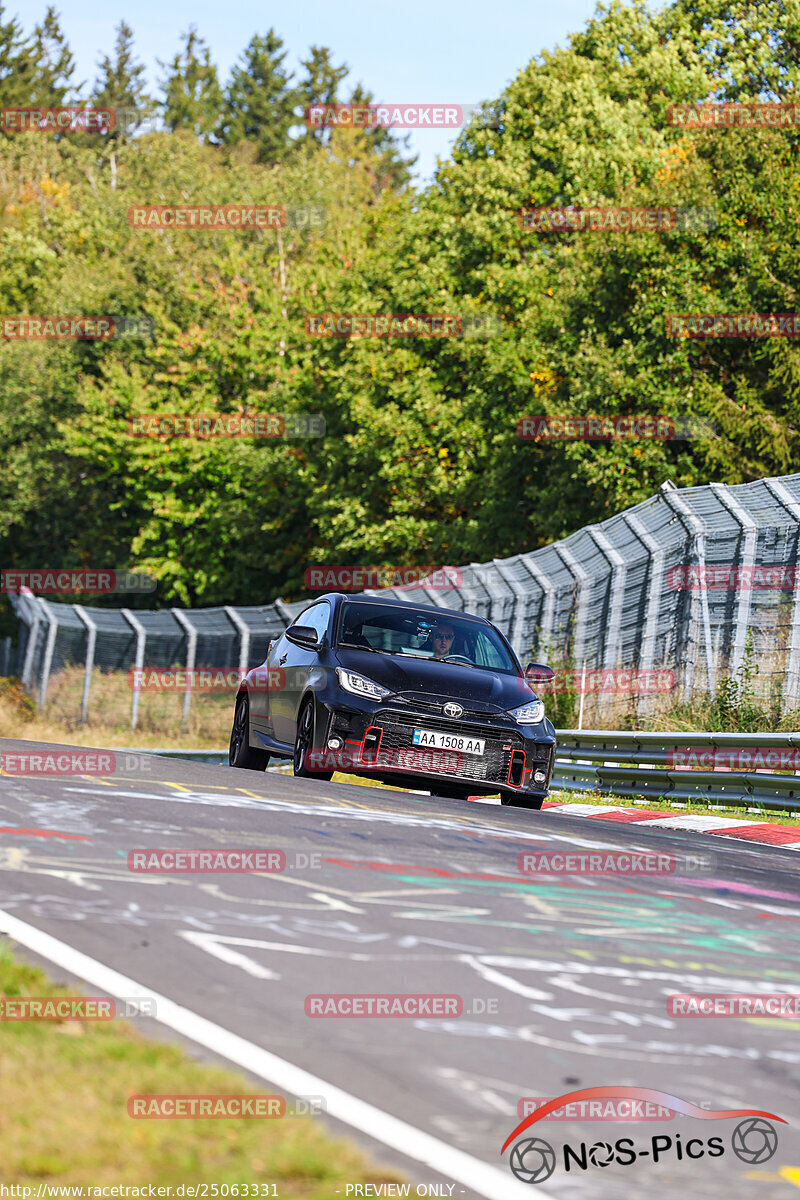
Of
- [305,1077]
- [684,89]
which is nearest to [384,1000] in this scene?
[305,1077]

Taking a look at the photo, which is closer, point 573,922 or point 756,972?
point 756,972

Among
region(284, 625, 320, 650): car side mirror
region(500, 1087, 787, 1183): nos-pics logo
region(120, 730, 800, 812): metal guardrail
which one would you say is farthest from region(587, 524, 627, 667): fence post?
region(500, 1087, 787, 1183): nos-pics logo

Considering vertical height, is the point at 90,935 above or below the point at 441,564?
below

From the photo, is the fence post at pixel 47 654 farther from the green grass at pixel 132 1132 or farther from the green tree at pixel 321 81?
the green tree at pixel 321 81

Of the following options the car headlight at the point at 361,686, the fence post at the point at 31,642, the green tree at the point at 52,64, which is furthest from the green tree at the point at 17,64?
the car headlight at the point at 361,686

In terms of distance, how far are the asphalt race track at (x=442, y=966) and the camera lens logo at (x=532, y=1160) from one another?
0.09ft

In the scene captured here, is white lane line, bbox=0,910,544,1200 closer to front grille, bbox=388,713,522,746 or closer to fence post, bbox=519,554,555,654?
front grille, bbox=388,713,522,746

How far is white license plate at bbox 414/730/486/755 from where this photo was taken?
12133 millimetres

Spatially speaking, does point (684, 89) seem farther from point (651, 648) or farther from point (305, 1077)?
point (305, 1077)

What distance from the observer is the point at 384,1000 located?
5.19 metres

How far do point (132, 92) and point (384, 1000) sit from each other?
107281mm

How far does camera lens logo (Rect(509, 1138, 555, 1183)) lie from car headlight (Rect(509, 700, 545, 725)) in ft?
27.8

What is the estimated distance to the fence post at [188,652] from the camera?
29734 mm

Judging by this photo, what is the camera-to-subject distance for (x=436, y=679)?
1259 cm
